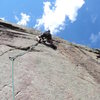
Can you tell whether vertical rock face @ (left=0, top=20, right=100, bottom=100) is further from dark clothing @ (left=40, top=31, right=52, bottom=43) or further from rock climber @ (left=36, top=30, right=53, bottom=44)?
dark clothing @ (left=40, top=31, right=52, bottom=43)

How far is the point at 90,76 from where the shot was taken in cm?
1455

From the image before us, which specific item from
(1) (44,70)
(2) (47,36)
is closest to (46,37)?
(2) (47,36)

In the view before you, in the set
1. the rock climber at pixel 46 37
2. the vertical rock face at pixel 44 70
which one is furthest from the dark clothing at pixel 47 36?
the vertical rock face at pixel 44 70

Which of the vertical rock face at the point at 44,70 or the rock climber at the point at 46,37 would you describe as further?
the rock climber at the point at 46,37

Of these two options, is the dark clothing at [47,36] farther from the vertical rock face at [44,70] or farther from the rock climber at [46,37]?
the vertical rock face at [44,70]

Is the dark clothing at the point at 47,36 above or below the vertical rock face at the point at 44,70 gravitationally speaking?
above

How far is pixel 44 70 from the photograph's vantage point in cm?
1307

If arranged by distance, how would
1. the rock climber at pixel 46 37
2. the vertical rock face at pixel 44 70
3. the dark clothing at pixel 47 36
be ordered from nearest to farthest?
the vertical rock face at pixel 44 70 < the rock climber at pixel 46 37 < the dark clothing at pixel 47 36

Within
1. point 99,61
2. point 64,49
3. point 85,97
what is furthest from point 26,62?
point 99,61

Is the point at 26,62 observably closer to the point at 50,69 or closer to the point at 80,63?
the point at 50,69

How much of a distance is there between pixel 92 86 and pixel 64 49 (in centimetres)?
444

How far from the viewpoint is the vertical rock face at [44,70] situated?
11.3 m

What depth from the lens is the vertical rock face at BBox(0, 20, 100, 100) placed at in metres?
11.3

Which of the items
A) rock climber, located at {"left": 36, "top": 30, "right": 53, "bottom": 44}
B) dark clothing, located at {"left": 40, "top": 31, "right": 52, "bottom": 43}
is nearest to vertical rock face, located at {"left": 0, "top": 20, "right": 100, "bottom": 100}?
rock climber, located at {"left": 36, "top": 30, "right": 53, "bottom": 44}
